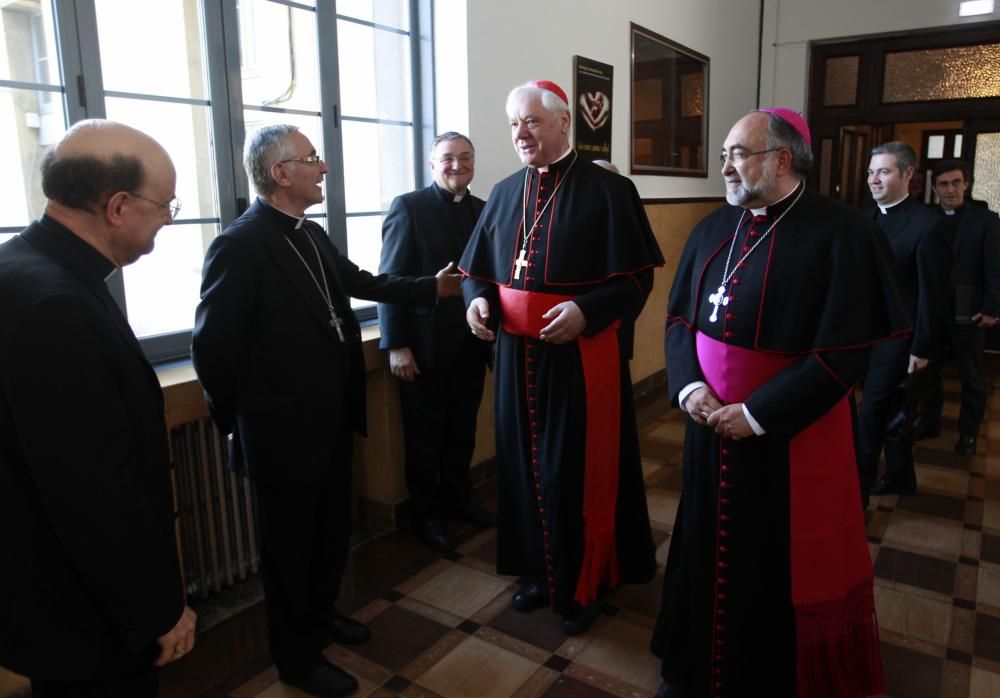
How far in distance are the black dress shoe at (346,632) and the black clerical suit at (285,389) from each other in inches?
8.4

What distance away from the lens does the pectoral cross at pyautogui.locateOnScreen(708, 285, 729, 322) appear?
1852mm

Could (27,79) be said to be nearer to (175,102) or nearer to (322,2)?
(175,102)

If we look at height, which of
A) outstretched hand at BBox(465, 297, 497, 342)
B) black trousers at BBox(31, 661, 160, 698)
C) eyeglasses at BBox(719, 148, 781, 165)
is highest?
eyeglasses at BBox(719, 148, 781, 165)

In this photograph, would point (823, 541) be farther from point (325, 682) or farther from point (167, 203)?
point (167, 203)

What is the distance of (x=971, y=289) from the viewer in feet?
13.4

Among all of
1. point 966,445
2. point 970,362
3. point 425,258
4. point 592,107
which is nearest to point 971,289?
point 970,362

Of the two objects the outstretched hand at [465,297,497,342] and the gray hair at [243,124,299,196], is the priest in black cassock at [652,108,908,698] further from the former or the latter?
the gray hair at [243,124,299,196]

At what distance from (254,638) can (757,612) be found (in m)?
1.61

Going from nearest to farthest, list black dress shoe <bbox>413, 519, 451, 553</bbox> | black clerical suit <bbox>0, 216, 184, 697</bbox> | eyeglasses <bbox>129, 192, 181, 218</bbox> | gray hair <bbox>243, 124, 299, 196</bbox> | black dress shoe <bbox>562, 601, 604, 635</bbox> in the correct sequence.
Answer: black clerical suit <bbox>0, 216, 184, 697</bbox> → eyeglasses <bbox>129, 192, 181, 218</bbox> → gray hair <bbox>243, 124, 299, 196</bbox> → black dress shoe <bbox>562, 601, 604, 635</bbox> → black dress shoe <bbox>413, 519, 451, 553</bbox>

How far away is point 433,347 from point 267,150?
1193 mm

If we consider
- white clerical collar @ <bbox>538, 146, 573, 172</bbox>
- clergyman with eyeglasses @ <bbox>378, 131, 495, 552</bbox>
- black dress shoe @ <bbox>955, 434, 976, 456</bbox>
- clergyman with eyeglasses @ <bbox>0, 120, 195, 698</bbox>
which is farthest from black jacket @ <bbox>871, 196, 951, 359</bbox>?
clergyman with eyeglasses @ <bbox>0, 120, 195, 698</bbox>

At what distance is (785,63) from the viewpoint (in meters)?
6.62

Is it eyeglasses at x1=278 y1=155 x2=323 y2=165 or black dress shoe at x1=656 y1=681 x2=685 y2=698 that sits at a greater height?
eyeglasses at x1=278 y1=155 x2=323 y2=165

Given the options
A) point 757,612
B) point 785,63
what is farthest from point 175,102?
point 785,63
